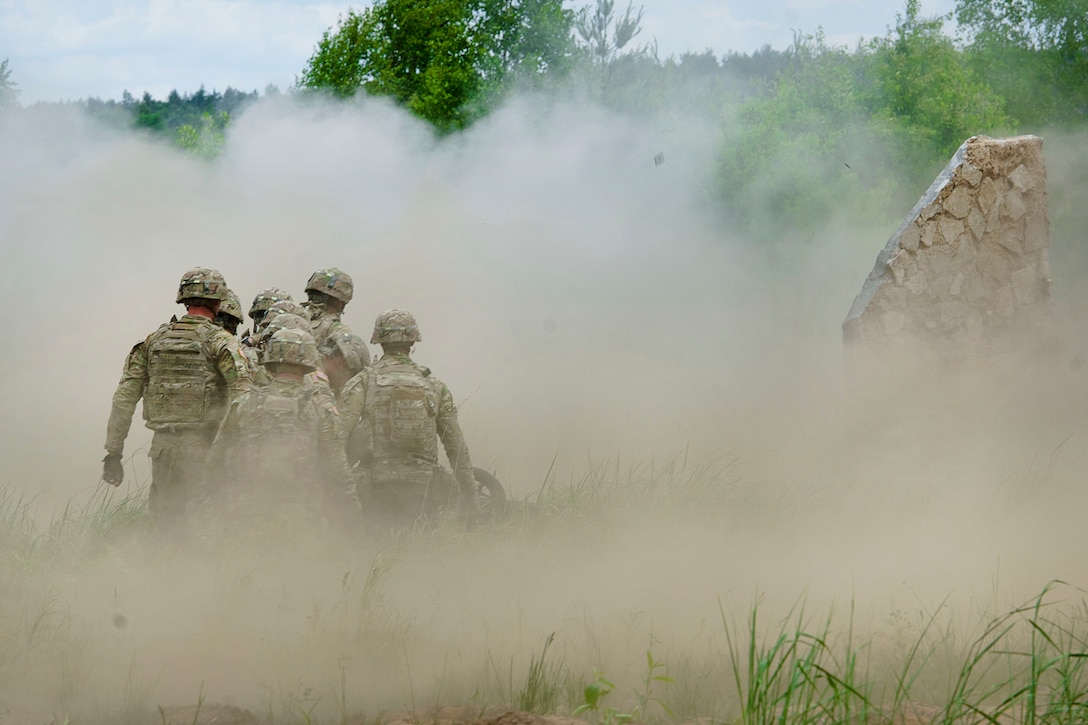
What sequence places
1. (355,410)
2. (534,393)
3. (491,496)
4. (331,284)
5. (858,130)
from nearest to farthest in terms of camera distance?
(355,410), (491,496), (331,284), (534,393), (858,130)

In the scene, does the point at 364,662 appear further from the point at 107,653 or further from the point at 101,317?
the point at 101,317

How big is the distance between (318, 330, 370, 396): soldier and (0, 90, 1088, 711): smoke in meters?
1.81

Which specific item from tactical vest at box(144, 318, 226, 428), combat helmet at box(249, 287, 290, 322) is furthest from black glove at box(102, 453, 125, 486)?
combat helmet at box(249, 287, 290, 322)

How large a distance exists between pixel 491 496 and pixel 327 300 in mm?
1955

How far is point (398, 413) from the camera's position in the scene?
7.70 meters

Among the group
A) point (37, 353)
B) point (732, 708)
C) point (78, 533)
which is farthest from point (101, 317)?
point (732, 708)

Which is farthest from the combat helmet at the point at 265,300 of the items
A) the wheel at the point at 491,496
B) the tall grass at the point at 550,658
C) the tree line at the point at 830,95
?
the tree line at the point at 830,95

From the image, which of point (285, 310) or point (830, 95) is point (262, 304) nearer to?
point (285, 310)

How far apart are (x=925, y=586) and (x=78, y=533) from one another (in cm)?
540

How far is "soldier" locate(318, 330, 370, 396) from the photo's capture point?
352 inches

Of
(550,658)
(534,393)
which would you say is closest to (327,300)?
(550,658)

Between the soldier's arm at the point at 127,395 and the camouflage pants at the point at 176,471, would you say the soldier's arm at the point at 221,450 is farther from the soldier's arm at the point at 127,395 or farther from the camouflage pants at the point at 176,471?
the soldier's arm at the point at 127,395

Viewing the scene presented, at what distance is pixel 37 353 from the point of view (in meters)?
15.8

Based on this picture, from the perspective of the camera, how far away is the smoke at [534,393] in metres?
6.60
